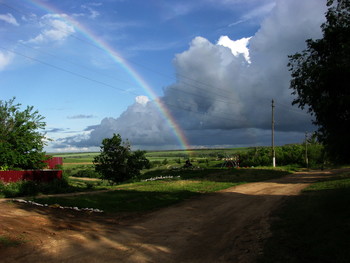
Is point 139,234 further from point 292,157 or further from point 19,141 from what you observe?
point 292,157

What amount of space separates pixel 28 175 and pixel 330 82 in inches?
1110

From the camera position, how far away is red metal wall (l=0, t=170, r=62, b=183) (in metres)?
28.8

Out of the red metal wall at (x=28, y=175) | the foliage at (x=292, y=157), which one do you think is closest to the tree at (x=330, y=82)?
the red metal wall at (x=28, y=175)

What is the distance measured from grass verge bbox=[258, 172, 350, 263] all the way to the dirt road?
1.50 ft

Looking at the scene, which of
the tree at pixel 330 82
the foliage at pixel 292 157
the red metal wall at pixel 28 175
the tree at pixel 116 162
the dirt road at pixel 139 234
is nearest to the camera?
the dirt road at pixel 139 234

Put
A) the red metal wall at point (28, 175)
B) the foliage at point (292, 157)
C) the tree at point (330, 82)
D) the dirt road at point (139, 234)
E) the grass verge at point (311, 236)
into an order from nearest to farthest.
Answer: the grass verge at point (311, 236) → the dirt road at point (139, 234) → the tree at point (330, 82) → the red metal wall at point (28, 175) → the foliage at point (292, 157)

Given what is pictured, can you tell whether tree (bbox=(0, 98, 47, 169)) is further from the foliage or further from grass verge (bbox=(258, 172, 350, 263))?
the foliage

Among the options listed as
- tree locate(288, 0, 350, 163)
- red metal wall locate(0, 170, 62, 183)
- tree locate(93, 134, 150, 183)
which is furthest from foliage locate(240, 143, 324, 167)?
tree locate(288, 0, 350, 163)

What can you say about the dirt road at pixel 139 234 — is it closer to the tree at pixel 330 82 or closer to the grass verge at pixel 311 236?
the grass verge at pixel 311 236

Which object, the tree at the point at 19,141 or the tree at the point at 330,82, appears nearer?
the tree at the point at 330,82

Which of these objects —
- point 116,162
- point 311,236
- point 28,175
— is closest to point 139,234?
point 311,236

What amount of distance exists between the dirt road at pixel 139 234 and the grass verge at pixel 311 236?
0.46 metres

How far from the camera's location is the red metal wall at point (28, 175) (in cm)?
2883

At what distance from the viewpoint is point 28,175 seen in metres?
29.8
